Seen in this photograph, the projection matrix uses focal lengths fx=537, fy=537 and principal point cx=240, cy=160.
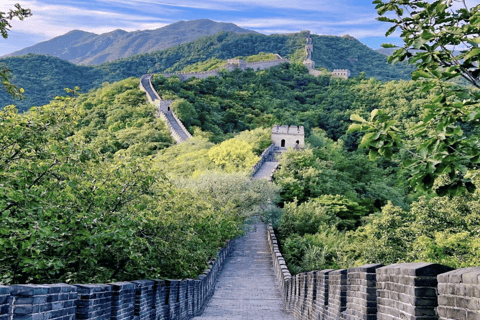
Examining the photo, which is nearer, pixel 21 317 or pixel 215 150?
pixel 21 317

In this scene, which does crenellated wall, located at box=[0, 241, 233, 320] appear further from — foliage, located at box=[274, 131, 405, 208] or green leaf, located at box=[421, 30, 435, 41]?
foliage, located at box=[274, 131, 405, 208]

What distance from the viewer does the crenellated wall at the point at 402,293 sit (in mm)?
3430

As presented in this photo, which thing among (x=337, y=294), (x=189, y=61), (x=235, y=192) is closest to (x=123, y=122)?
(x=235, y=192)

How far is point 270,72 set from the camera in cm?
10544

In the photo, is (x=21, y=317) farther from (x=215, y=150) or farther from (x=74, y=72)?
(x=74, y=72)

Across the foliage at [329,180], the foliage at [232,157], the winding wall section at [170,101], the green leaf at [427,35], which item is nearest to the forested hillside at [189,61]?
the winding wall section at [170,101]

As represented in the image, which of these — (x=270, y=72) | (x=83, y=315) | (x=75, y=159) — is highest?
(x=270, y=72)

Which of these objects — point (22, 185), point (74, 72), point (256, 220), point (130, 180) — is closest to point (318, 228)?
point (256, 220)

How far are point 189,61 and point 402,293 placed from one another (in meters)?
139

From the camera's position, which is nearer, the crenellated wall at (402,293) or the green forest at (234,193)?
the crenellated wall at (402,293)

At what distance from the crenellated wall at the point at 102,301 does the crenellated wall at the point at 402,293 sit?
274 centimetres

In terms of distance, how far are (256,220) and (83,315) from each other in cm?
2184

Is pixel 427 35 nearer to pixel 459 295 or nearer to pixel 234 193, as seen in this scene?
pixel 459 295

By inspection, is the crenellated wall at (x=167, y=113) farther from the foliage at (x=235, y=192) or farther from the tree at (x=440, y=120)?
the tree at (x=440, y=120)
